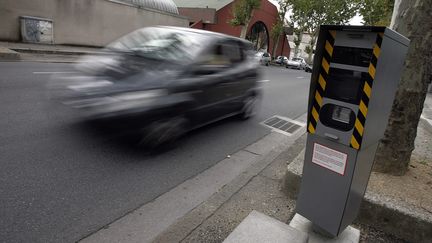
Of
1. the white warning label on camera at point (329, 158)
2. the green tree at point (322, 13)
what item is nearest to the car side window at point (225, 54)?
the white warning label on camera at point (329, 158)

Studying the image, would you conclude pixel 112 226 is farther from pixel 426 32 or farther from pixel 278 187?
pixel 426 32

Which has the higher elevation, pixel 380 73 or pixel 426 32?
pixel 426 32

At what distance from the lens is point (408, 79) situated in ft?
11.5

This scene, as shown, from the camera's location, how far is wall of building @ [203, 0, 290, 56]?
32.6 metres

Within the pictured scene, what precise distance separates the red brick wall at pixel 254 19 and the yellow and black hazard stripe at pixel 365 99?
3116cm

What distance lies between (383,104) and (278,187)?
170 cm

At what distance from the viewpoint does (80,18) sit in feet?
56.9

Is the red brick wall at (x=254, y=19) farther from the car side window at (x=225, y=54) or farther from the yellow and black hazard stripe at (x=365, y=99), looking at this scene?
the yellow and black hazard stripe at (x=365, y=99)

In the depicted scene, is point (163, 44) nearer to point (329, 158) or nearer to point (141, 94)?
point (141, 94)

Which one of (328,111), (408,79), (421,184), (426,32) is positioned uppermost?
(426,32)

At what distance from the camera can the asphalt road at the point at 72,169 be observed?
2.78m

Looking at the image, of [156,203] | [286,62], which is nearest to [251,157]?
[156,203]

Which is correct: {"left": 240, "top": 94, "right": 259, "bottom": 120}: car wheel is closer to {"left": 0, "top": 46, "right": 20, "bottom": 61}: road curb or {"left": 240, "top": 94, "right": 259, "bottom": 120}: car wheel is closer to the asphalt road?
the asphalt road

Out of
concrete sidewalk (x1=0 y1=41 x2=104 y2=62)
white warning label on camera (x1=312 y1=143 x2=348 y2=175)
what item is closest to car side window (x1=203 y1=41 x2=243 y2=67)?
white warning label on camera (x1=312 y1=143 x2=348 y2=175)
